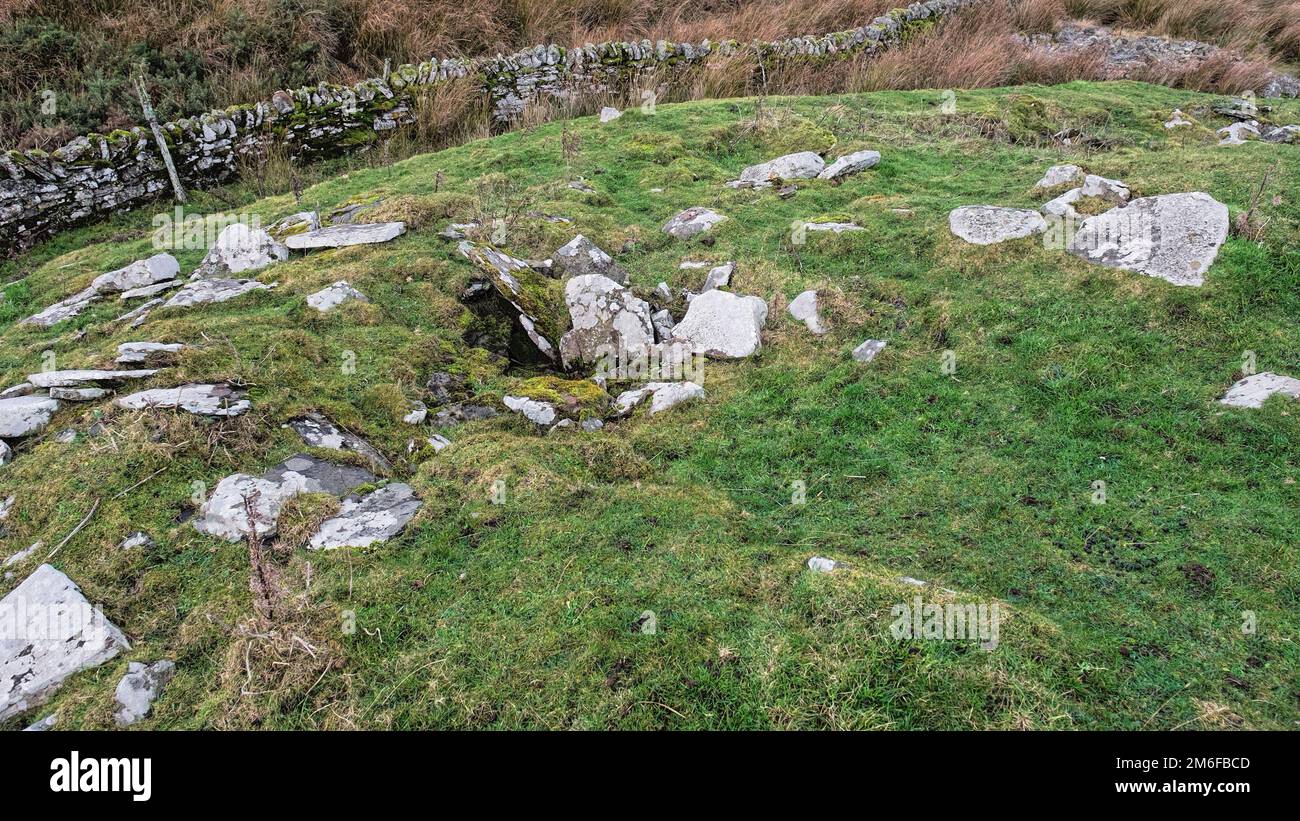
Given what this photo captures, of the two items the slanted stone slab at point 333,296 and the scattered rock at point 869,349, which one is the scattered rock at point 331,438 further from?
the scattered rock at point 869,349

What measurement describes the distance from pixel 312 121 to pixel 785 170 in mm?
8502

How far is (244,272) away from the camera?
7.84 metres

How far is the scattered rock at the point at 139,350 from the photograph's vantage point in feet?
18.1

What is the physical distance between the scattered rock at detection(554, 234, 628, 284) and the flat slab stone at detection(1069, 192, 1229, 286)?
4829 mm

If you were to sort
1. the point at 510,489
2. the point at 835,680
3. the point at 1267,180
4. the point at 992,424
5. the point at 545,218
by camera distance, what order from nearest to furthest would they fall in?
1. the point at 835,680
2. the point at 510,489
3. the point at 992,424
4. the point at 1267,180
5. the point at 545,218

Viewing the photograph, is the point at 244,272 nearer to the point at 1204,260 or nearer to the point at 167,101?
the point at 167,101

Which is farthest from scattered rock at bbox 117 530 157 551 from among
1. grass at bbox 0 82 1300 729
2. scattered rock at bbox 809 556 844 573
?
scattered rock at bbox 809 556 844 573

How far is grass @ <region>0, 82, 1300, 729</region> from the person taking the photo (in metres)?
3.36

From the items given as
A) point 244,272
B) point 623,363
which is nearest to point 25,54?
point 244,272

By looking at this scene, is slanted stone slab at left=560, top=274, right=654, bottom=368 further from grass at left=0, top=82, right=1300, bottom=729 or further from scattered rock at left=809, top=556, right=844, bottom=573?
scattered rock at left=809, top=556, right=844, bottom=573

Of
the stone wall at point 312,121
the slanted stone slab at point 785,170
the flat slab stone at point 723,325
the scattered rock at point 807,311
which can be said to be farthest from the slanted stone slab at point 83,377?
the slanted stone slab at point 785,170
